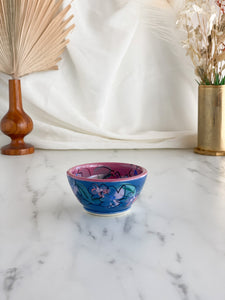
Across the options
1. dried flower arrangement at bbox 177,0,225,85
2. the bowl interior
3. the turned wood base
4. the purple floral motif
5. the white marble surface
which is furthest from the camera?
the turned wood base

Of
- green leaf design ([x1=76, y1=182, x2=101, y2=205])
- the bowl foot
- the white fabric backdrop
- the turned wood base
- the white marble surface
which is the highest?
the white fabric backdrop

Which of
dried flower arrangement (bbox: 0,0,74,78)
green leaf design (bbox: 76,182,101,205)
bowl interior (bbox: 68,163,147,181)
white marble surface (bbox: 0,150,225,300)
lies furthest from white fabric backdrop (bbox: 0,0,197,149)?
green leaf design (bbox: 76,182,101,205)

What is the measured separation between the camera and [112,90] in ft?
4.62

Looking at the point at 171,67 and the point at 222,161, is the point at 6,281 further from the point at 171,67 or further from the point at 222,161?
the point at 171,67

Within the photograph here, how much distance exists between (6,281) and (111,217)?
226mm

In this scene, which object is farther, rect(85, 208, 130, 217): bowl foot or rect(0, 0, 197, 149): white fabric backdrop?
rect(0, 0, 197, 149): white fabric backdrop

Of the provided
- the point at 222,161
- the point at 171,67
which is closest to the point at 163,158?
the point at 222,161

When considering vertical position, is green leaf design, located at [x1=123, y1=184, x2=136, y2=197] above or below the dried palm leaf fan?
below

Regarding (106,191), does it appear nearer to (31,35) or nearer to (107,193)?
(107,193)

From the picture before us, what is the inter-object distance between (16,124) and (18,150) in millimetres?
81

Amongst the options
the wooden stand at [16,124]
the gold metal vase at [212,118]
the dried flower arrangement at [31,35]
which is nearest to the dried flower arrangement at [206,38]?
the gold metal vase at [212,118]

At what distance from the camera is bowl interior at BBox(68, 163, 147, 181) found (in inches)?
26.8

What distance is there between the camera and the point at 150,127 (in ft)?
4.73

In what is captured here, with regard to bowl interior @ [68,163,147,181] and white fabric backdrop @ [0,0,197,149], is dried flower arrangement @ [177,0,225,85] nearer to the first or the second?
white fabric backdrop @ [0,0,197,149]
